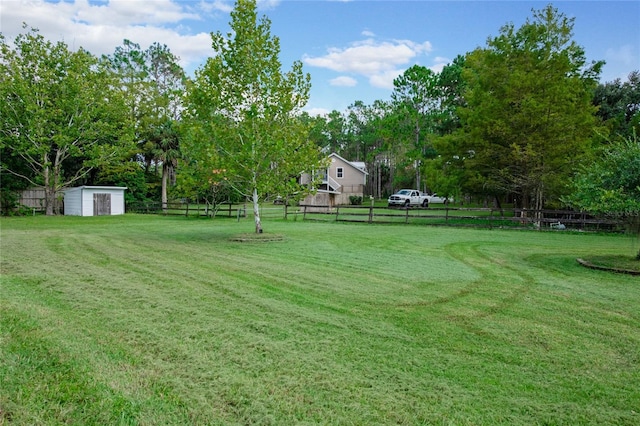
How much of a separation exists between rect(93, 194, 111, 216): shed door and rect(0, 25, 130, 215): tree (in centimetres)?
188

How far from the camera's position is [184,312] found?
16.6ft

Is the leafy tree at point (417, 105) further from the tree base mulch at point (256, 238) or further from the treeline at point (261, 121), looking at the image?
the tree base mulch at point (256, 238)

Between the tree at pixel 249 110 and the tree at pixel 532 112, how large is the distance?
10.9 metres

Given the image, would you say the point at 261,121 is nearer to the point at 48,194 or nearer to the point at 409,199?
the point at 48,194

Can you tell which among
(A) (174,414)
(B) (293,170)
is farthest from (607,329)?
(B) (293,170)

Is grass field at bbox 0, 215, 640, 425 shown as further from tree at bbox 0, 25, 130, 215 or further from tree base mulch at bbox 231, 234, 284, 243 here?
tree at bbox 0, 25, 130, 215

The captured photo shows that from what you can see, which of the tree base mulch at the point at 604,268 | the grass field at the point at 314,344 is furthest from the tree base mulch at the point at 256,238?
the tree base mulch at the point at 604,268

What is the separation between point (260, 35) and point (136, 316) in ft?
34.5

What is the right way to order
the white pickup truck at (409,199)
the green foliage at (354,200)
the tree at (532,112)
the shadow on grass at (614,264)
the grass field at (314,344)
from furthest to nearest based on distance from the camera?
1. the green foliage at (354,200)
2. the white pickup truck at (409,199)
3. the tree at (532,112)
4. the shadow on grass at (614,264)
5. the grass field at (314,344)

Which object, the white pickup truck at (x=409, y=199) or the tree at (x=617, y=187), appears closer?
the tree at (x=617, y=187)

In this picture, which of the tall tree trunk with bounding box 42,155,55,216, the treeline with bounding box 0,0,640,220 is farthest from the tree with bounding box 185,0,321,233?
the tall tree trunk with bounding box 42,155,55,216

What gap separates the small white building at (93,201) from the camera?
26.2 meters

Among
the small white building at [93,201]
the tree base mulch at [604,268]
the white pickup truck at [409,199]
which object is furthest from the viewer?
the white pickup truck at [409,199]

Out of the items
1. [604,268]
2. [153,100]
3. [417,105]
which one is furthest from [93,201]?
[417,105]
